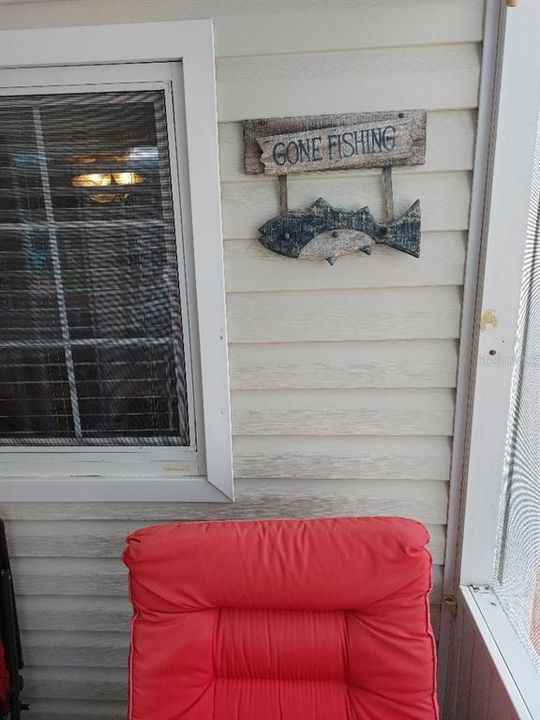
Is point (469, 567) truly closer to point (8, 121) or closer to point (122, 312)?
point (122, 312)

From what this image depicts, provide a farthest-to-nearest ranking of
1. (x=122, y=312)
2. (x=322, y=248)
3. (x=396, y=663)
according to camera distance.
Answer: (x=122, y=312), (x=322, y=248), (x=396, y=663)

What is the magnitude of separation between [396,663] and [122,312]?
3.53ft

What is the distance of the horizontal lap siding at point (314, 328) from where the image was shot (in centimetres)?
114

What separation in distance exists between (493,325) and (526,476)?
42 centimetres

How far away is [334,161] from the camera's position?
119cm

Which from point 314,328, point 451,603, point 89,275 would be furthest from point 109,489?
point 451,603

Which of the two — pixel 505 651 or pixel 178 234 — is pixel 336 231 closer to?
pixel 178 234

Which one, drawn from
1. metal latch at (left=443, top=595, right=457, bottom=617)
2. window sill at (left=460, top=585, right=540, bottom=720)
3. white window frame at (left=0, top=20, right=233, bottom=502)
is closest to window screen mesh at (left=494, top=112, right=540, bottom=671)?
window sill at (left=460, top=585, right=540, bottom=720)

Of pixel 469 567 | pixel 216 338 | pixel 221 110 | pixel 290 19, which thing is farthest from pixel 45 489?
pixel 290 19

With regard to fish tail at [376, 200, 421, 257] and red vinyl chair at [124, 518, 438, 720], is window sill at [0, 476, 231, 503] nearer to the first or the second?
red vinyl chair at [124, 518, 438, 720]

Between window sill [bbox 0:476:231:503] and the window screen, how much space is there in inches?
4.2

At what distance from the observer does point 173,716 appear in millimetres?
1101

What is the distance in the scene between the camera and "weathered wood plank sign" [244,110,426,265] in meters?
1.17

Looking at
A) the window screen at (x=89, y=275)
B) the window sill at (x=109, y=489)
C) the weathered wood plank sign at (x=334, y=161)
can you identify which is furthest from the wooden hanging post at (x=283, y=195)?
the window sill at (x=109, y=489)
